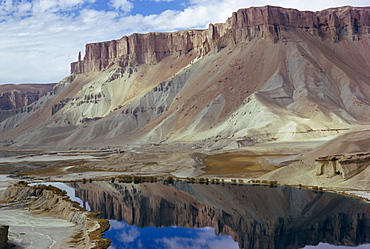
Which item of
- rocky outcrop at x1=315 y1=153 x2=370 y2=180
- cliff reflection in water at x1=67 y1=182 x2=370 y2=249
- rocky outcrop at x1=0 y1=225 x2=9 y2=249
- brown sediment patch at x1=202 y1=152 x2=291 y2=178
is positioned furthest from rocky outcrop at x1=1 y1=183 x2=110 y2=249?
brown sediment patch at x1=202 y1=152 x2=291 y2=178

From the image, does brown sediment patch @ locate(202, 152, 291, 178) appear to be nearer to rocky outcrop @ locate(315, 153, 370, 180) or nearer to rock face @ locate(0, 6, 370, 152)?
rocky outcrop @ locate(315, 153, 370, 180)

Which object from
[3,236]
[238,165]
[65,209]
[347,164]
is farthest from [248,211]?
[238,165]

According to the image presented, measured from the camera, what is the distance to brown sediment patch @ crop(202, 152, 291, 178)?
240 ft

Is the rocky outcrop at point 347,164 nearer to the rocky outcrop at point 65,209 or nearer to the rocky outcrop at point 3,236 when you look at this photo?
the rocky outcrop at point 65,209

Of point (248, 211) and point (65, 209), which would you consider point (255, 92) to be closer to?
point (248, 211)

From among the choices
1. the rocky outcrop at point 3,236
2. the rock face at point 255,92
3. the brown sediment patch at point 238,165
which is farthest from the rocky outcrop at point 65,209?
the rock face at point 255,92

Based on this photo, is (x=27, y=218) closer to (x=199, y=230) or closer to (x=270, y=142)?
(x=199, y=230)

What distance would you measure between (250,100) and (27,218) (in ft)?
338

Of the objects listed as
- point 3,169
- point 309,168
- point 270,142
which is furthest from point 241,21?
point 309,168

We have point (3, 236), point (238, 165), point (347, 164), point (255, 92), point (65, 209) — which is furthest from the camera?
point (255, 92)

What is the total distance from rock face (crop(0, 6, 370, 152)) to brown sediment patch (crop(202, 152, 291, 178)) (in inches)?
673

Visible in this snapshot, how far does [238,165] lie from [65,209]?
140ft

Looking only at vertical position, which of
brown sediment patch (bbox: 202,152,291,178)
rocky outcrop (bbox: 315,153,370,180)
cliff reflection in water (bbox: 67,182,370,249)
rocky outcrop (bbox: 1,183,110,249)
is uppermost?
rocky outcrop (bbox: 315,153,370,180)

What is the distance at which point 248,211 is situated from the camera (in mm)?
45688
